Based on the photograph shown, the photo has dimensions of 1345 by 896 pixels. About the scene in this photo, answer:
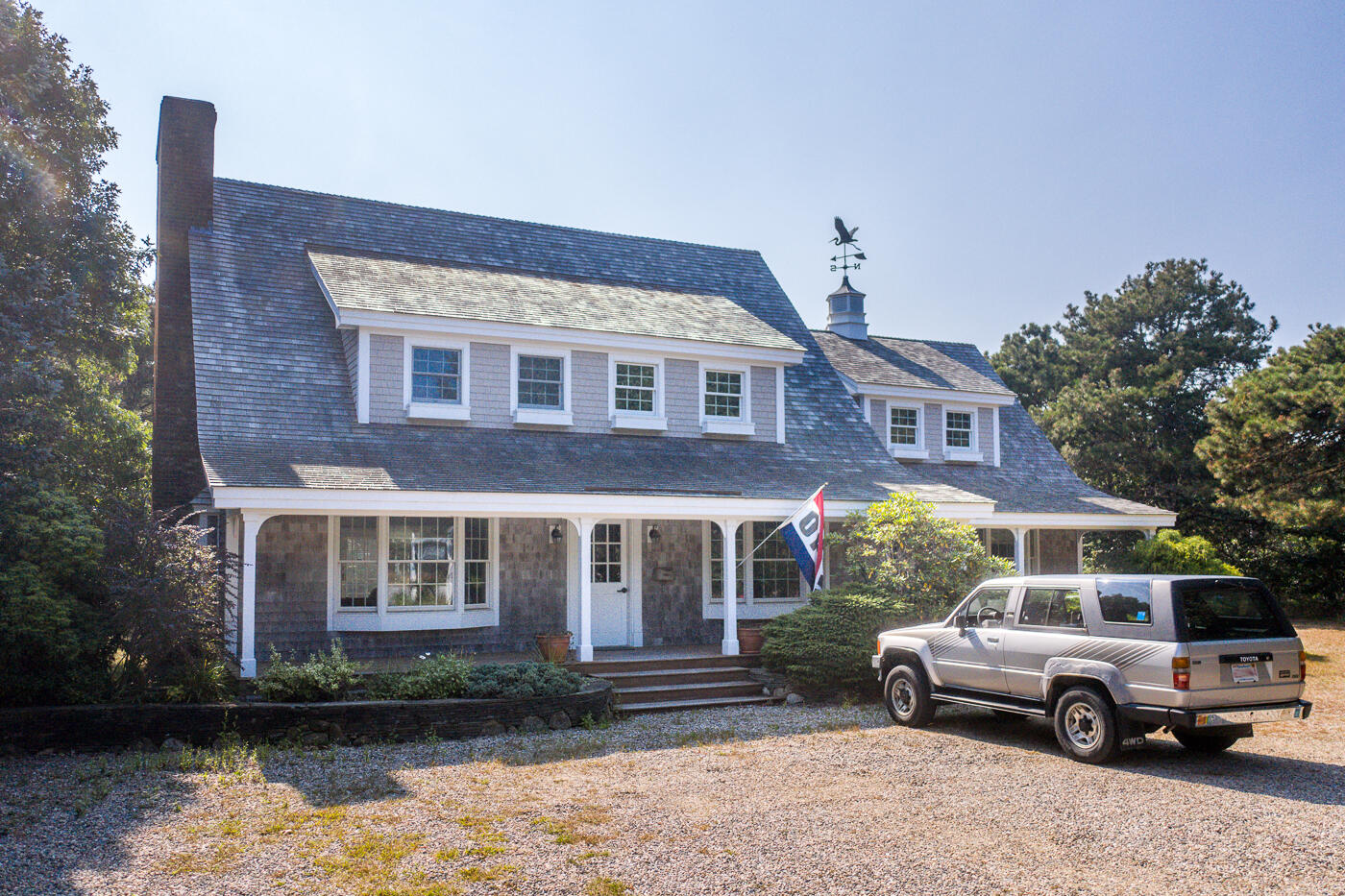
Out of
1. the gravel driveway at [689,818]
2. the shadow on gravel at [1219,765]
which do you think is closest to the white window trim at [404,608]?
the gravel driveway at [689,818]

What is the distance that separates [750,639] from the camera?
49.4ft

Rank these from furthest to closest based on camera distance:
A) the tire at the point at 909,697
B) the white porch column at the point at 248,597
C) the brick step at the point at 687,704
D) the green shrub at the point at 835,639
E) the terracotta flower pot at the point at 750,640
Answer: the terracotta flower pot at the point at 750,640 → the green shrub at the point at 835,639 → the brick step at the point at 687,704 → the white porch column at the point at 248,597 → the tire at the point at 909,697

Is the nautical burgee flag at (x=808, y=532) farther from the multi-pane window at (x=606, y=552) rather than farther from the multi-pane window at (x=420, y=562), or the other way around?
the multi-pane window at (x=420, y=562)

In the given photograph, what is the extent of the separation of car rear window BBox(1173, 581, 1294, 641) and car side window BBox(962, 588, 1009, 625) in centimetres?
200

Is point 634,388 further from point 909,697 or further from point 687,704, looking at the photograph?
point 909,697

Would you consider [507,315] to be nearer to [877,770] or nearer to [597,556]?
[597,556]

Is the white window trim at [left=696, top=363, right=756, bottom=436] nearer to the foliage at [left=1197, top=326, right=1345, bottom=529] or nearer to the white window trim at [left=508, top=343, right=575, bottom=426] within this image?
the white window trim at [left=508, top=343, right=575, bottom=426]

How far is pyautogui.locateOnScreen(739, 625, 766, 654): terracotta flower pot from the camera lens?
1505cm

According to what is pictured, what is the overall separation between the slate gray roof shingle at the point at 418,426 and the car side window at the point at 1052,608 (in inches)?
217

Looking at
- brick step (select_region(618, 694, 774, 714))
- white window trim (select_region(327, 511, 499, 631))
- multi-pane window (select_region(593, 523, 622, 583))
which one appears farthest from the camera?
multi-pane window (select_region(593, 523, 622, 583))

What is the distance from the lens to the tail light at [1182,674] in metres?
8.77

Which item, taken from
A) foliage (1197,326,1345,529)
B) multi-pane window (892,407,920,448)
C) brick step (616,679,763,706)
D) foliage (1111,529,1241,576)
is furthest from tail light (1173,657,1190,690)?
foliage (1197,326,1345,529)

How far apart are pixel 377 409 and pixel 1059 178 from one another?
11910 mm

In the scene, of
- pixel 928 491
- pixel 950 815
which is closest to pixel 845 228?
pixel 928 491
